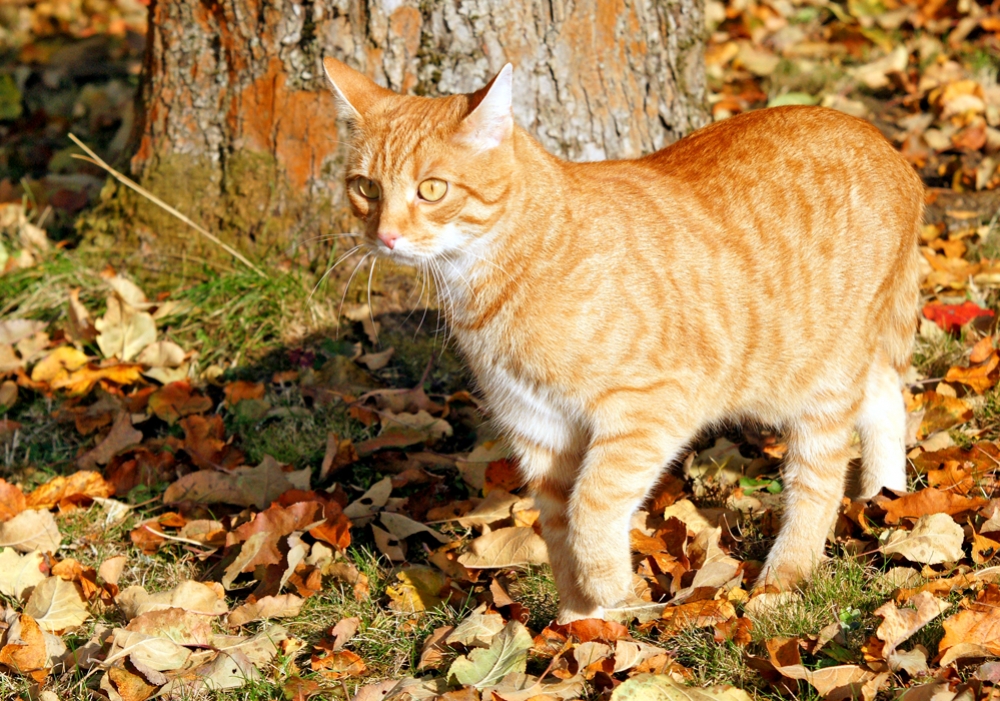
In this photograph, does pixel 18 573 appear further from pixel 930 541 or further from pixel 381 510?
pixel 930 541

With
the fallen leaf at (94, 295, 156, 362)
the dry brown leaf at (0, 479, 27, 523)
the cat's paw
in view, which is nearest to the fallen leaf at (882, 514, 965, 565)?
the cat's paw

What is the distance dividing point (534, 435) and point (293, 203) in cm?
181

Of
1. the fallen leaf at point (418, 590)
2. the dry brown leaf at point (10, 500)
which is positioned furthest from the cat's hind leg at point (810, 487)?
the dry brown leaf at point (10, 500)

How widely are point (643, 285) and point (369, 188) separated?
846mm

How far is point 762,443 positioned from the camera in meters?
3.76

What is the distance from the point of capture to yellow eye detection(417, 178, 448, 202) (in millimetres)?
2824

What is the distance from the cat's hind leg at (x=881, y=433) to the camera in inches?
131

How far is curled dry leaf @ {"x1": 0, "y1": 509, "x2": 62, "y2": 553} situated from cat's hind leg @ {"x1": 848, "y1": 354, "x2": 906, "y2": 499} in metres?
2.75

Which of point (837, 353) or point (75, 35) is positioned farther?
point (75, 35)

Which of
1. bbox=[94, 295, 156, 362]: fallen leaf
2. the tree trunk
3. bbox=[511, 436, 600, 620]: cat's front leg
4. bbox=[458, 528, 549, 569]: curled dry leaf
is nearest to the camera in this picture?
bbox=[511, 436, 600, 620]: cat's front leg

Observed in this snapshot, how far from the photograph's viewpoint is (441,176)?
2.81 meters

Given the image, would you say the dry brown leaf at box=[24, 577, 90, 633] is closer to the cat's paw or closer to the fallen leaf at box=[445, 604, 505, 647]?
the fallen leaf at box=[445, 604, 505, 647]

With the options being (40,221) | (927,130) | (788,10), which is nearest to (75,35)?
(40,221)

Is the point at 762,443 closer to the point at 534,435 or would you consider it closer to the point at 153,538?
the point at 534,435
